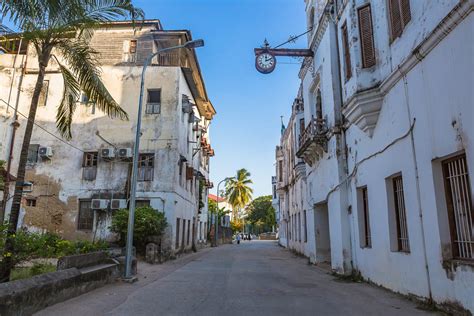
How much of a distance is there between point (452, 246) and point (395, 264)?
2341mm

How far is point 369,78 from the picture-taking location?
10188mm

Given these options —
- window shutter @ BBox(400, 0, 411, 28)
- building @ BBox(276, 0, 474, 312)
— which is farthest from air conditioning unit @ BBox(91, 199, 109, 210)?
window shutter @ BBox(400, 0, 411, 28)

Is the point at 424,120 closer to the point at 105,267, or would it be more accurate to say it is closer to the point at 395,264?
the point at 395,264

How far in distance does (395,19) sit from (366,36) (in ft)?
5.26

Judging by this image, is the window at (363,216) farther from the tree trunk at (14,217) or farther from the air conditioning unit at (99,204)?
the air conditioning unit at (99,204)

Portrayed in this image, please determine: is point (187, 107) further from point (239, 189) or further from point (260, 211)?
point (260, 211)

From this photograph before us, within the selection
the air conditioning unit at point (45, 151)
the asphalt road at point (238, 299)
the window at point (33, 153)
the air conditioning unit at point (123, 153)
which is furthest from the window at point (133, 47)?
the asphalt road at point (238, 299)

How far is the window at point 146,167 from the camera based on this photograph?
21.5 metres

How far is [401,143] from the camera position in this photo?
8602 mm

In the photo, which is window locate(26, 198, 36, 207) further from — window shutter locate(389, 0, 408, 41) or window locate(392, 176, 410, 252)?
window shutter locate(389, 0, 408, 41)

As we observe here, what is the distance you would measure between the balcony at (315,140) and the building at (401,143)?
0.06 meters

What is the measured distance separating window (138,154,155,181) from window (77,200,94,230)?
332cm

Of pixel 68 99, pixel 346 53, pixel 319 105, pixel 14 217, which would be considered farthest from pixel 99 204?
pixel 346 53

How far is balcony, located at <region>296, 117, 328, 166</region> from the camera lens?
1466 cm
